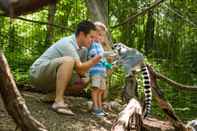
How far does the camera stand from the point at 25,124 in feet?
6.42

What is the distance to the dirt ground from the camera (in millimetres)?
3932

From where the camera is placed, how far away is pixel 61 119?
4.15 meters

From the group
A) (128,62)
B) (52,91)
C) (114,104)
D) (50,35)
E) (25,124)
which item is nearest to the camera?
(25,124)

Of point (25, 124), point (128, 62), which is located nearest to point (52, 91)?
point (128, 62)

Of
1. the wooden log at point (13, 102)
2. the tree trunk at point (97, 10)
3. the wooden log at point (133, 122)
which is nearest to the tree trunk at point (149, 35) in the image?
the tree trunk at point (97, 10)

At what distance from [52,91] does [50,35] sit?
2826 mm

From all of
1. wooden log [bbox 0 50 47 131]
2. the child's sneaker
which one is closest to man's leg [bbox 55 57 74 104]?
the child's sneaker

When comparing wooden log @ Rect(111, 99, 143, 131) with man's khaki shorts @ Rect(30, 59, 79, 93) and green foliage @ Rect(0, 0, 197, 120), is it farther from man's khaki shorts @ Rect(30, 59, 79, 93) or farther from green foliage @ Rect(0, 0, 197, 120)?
green foliage @ Rect(0, 0, 197, 120)

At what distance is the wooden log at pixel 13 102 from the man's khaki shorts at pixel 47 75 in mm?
2211

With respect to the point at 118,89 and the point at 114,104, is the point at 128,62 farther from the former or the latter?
the point at 118,89

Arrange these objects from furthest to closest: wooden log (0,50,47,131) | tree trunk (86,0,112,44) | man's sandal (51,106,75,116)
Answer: tree trunk (86,0,112,44), man's sandal (51,106,75,116), wooden log (0,50,47,131)

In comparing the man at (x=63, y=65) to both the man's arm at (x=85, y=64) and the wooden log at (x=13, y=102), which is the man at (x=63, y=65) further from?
the wooden log at (x=13, y=102)

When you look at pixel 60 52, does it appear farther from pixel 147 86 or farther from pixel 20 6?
pixel 20 6

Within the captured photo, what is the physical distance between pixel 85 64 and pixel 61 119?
48 centimetres
